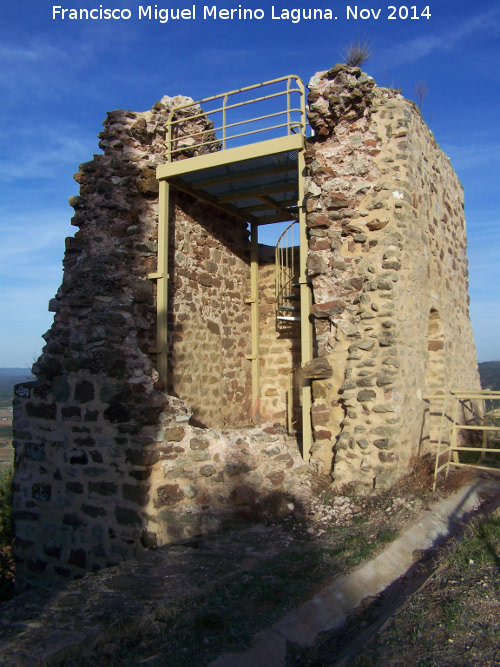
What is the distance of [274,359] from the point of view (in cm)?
897

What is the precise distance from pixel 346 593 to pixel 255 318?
576cm

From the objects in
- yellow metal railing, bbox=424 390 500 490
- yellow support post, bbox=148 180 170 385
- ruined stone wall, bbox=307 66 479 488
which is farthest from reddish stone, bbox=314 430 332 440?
yellow support post, bbox=148 180 170 385

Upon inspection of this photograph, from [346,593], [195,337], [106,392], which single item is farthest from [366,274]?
[346,593]

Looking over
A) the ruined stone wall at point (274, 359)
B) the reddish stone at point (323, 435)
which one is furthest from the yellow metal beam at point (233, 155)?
the reddish stone at point (323, 435)

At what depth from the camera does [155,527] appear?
18.4 ft

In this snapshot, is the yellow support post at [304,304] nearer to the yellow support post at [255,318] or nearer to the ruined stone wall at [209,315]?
the ruined stone wall at [209,315]

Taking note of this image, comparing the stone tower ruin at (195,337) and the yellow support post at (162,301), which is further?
the yellow support post at (162,301)

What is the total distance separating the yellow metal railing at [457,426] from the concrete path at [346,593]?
0.74 meters

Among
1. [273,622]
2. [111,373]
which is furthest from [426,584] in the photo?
[111,373]

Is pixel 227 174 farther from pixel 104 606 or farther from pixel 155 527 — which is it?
pixel 104 606

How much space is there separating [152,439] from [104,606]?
244 cm

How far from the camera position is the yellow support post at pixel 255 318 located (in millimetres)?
8938

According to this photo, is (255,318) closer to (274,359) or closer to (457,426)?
(274,359)

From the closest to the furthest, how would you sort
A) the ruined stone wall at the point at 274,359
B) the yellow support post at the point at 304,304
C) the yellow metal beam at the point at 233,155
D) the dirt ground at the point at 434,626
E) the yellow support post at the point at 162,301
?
1. the dirt ground at the point at 434,626
2. the yellow support post at the point at 304,304
3. the yellow metal beam at the point at 233,155
4. the yellow support post at the point at 162,301
5. the ruined stone wall at the point at 274,359
